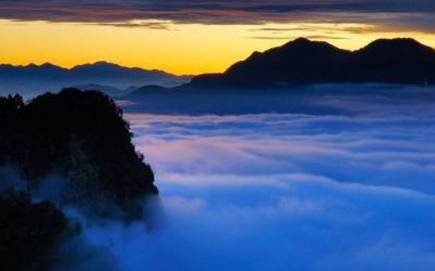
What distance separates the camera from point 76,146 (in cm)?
4344

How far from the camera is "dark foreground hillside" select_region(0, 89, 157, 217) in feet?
137

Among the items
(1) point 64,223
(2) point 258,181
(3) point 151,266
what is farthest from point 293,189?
(1) point 64,223

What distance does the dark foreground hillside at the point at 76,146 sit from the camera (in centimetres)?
4169

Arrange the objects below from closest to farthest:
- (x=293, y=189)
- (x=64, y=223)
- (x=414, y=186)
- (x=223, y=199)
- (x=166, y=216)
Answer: (x=64, y=223) < (x=166, y=216) < (x=223, y=199) < (x=293, y=189) < (x=414, y=186)

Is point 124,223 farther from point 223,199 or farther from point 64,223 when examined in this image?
point 223,199

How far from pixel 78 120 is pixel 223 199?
2408 inches

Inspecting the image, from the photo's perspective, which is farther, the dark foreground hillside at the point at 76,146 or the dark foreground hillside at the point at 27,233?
the dark foreground hillside at the point at 76,146

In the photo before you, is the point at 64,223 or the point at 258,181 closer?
the point at 64,223

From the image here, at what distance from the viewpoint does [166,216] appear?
5434 cm

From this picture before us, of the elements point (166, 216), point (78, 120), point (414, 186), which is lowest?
point (414, 186)

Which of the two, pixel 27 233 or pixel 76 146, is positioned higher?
pixel 76 146

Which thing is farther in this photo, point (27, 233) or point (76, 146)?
point (76, 146)

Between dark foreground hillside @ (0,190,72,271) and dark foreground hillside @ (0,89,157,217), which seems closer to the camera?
dark foreground hillside @ (0,190,72,271)

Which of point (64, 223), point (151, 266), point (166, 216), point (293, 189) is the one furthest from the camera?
point (293, 189)
